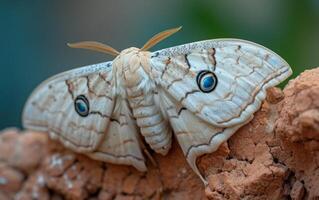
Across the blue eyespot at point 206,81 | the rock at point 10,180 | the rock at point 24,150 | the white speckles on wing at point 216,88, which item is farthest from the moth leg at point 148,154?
the rock at point 10,180

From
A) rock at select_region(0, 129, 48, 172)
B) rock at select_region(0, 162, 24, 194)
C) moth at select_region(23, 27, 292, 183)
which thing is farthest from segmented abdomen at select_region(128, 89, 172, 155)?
rock at select_region(0, 162, 24, 194)

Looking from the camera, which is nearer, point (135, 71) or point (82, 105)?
point (135, 71)

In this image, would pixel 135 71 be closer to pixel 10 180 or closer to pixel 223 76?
pixel 223 76

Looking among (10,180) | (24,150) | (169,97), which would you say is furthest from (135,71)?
(10,180)

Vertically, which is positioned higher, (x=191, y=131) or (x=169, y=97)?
(x=169, y=97)

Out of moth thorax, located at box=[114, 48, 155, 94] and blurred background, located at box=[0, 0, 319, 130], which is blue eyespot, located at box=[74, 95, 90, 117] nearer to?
moth thorax, located at box=[114, 48, 155, 94]

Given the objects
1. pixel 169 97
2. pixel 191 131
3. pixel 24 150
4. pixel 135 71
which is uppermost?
pixel 135 71
